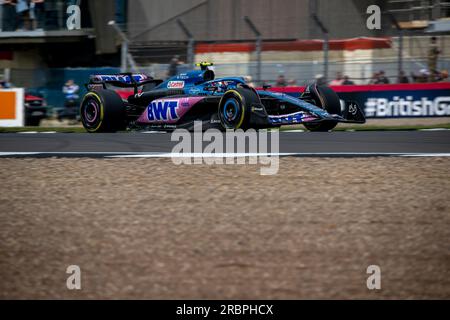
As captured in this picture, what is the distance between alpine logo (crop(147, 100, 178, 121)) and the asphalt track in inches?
12.7

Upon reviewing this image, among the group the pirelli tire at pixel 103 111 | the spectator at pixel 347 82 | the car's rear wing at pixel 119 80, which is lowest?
the pirelli tire at pixel 103 111

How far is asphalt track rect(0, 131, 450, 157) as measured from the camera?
384 inches

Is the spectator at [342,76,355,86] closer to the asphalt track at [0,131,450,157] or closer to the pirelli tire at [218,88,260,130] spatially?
the asphalt track at [0,131,450,157]

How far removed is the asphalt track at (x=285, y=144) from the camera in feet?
32.0

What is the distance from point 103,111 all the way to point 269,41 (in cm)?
754

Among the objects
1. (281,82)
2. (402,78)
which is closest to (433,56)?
(402,78)

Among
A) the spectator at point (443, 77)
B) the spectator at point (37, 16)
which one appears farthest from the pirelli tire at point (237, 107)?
the spectator at point (37, 16)

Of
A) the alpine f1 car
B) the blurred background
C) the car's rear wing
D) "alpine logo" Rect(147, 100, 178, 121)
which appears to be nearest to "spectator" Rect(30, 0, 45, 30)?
the blurred background

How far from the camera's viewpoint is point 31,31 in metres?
25.9

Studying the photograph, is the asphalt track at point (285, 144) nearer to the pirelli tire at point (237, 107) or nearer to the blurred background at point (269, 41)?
the pirelli tire at point (237, 107)

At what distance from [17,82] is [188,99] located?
11.5 m

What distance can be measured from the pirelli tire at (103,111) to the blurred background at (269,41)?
5.57 m

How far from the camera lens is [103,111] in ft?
40.2

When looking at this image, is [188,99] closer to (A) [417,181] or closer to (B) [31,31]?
(A) [417,181]
